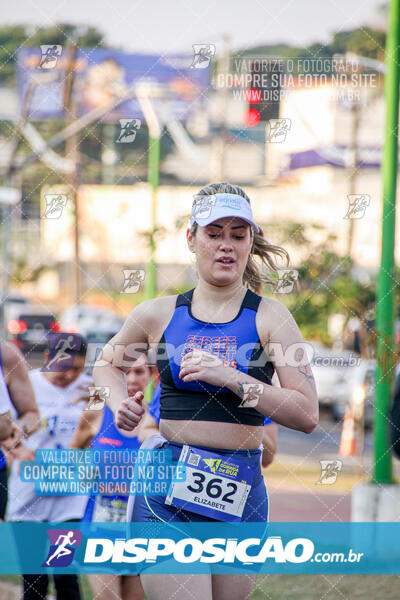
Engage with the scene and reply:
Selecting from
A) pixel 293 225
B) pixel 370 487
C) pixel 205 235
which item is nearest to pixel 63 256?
pixel 293 225

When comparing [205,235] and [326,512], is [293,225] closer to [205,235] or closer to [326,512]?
[326,512]

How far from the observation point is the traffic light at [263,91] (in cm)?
512

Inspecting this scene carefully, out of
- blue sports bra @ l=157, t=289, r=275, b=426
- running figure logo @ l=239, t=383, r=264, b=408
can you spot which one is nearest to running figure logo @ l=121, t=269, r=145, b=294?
blue sports bra @ l=157, t=289, r=275, b=426

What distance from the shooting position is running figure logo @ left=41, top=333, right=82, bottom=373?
5.04 metres

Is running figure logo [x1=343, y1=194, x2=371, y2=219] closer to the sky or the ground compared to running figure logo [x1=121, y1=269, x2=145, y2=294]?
closer to the sky

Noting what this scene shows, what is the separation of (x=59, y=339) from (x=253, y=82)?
6.23ft

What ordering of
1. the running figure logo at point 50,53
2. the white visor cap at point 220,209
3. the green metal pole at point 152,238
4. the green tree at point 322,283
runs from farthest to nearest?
the green tree at point 322,283 → the green metal pole at point 152,238 → the running figure logo at point 50,53 → the white visor cap at point 220,209

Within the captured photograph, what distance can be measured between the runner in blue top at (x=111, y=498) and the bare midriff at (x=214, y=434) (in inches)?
39.4

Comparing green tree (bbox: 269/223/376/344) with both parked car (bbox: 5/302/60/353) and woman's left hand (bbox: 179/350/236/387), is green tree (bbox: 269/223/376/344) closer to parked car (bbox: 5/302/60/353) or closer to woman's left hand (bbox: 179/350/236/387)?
woman's left hand (bbox: 179/350/236/387)

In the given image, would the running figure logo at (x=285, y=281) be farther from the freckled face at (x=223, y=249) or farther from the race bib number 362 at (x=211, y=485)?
the race bib number 362 at (x=211, y=485)

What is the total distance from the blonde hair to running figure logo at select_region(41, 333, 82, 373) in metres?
1.88

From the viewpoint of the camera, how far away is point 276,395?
2826mm

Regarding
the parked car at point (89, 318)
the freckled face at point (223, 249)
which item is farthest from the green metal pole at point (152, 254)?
the parked car at point (89, 318)

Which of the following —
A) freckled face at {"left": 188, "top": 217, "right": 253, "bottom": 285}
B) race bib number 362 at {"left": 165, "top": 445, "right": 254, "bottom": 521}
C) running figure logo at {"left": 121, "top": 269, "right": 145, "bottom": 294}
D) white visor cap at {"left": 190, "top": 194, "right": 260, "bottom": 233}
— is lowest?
race bib number 362 at {"left": 165, "top": 445, "right": 254, "bottom": 521}
